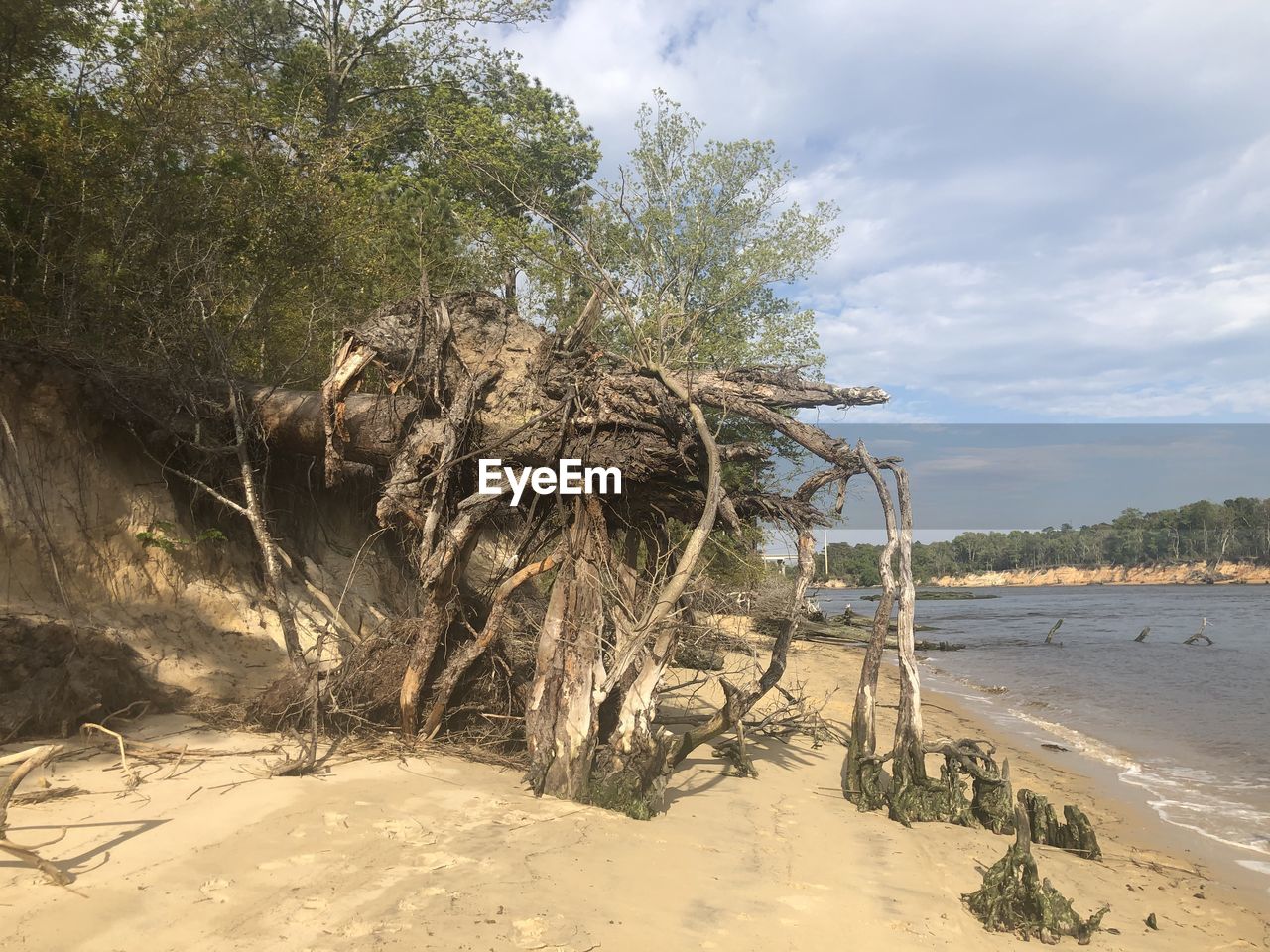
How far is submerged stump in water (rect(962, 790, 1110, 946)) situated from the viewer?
5000mm

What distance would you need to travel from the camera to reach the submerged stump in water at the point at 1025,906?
16.4 ft

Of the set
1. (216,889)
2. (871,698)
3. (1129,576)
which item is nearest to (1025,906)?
(871,698)

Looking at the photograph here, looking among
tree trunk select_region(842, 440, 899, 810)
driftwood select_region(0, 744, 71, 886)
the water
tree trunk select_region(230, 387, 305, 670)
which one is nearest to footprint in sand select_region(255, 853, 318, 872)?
driftwood select_region(0, 744, 71, 886)

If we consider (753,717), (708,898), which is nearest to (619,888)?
Result: (708,898)

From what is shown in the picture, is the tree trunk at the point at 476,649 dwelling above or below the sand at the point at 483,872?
above

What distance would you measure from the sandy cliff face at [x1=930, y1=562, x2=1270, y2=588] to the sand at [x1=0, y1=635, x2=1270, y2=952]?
102 m

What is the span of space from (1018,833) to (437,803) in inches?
154

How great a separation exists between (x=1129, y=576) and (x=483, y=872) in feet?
391

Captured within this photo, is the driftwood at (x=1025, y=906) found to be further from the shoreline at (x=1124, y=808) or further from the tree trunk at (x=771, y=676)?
the tree trunk at (x=771, y=676)

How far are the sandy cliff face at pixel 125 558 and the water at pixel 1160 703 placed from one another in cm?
626

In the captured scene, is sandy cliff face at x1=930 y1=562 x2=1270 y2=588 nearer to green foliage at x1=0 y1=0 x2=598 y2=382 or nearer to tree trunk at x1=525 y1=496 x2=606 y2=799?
green foliage at x1=0 y1=0 x2=598 y2=382

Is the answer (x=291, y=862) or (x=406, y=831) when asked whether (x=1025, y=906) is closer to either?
(x=406, y=831)

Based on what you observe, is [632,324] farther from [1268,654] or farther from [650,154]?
[1268,654]

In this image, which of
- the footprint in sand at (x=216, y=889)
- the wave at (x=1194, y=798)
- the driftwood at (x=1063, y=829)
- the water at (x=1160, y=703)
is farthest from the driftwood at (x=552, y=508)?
the wave at (x=1194, y=798)
